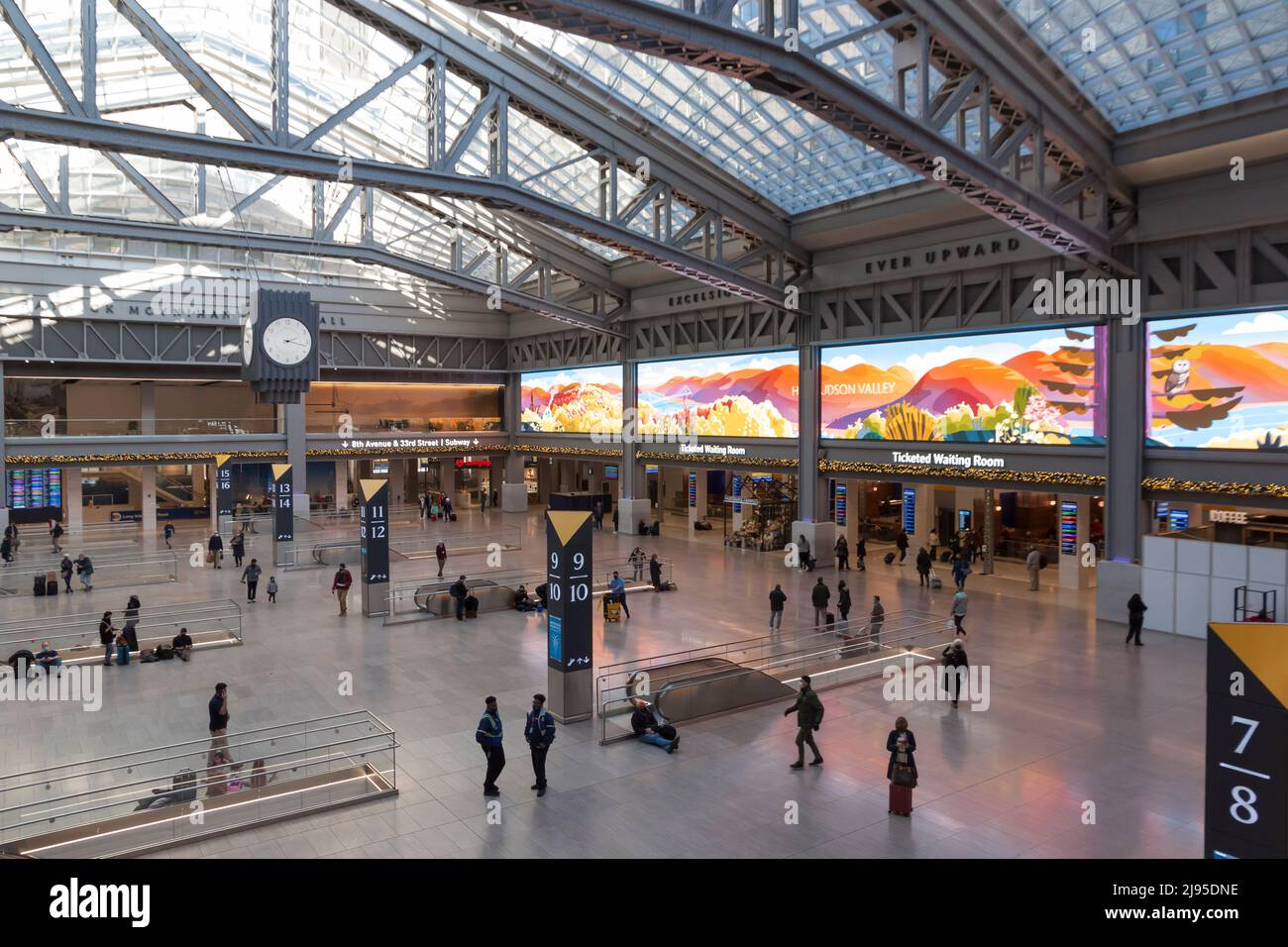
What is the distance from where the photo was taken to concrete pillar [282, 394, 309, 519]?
46188 mm

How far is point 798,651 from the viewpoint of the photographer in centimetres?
2006

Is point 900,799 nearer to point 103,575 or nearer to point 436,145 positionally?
point 436,145

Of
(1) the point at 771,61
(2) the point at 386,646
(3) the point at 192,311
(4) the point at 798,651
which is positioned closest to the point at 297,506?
(3) the point at 192,311

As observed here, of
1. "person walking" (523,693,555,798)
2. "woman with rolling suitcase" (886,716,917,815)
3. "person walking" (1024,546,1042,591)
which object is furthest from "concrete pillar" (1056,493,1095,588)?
"person walking" (523,693,555,798)

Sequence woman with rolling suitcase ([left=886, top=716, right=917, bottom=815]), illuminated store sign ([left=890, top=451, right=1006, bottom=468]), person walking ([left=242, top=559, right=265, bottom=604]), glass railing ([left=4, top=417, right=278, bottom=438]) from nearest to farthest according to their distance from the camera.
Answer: woman with rolling suitcase ([left=886, top=716, right=917, bottom=815])
person walking ([left=242, top=559, right=265, bottom=604])
illuminated store sign ([left=890, top=451, right=1006, bottom=468])
glass railing ([left=4, top=417, right=278, bottom=438])

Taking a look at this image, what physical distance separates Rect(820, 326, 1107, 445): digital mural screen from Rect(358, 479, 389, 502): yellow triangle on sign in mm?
15942

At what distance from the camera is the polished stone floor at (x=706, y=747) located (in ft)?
36.3

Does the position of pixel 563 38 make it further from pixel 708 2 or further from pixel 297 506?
pixel 297 506

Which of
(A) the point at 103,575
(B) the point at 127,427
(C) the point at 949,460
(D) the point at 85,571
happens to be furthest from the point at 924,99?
(B) the point at 127,427

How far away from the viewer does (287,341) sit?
2391 cm

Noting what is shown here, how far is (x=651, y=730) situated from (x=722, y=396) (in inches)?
953

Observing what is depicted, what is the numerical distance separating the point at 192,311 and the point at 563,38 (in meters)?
28.0

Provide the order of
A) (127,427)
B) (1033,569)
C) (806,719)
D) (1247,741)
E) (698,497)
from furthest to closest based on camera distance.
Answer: (698,497) → (127,427) → (1033,569) → (806,719) → (1247,741)

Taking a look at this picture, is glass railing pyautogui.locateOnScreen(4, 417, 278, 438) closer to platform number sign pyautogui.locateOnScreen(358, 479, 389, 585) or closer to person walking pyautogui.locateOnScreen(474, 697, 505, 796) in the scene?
platform number sign pyautogui.locateOnScreen(358, 479, 389, 585)
